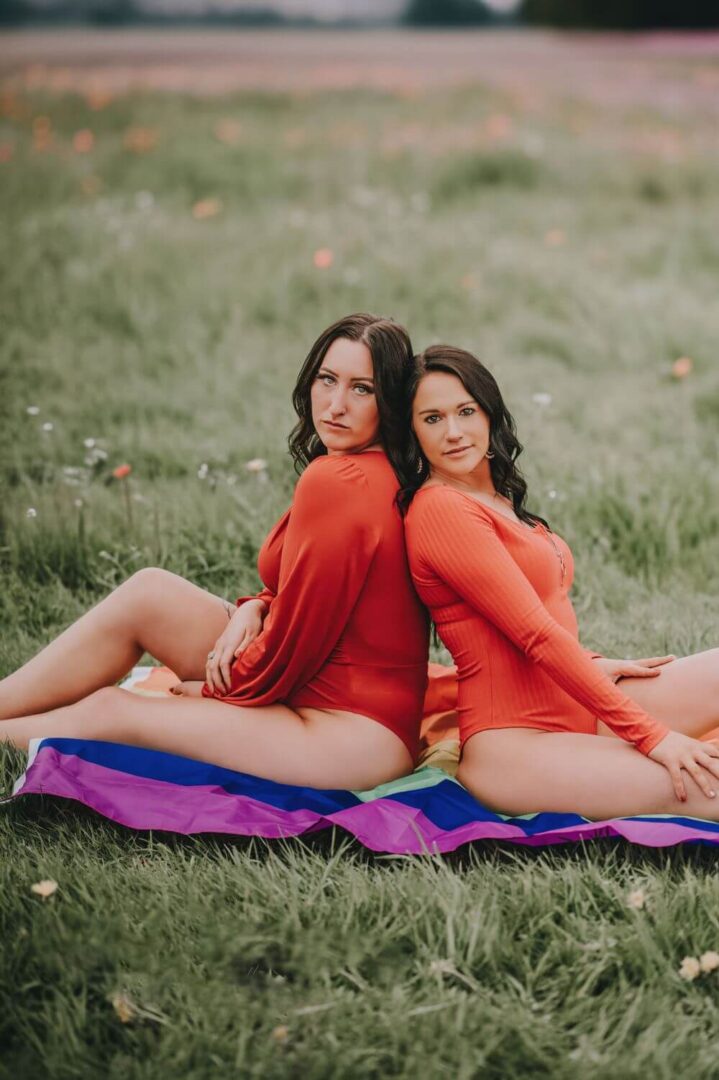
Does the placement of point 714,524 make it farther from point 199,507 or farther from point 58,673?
point 58,673

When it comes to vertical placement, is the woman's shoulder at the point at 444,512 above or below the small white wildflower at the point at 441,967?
above

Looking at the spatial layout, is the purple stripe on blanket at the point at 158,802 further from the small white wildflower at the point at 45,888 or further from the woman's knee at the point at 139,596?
the woman's knee at the point at 139,596

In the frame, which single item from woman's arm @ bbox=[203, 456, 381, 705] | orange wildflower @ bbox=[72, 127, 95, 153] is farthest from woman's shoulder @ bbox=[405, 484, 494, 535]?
orange wildflower @ bbox=[72, 127, 95, 153]

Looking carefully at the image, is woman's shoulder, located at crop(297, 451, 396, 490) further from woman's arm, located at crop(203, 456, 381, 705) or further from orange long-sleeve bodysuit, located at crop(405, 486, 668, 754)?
orange long-sleeve bodysuit, located at crop(405, 486, 668, 754)

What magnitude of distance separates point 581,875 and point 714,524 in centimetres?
231

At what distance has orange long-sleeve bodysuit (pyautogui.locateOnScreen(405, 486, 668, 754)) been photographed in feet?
8.00

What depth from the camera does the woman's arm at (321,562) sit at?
8.32 ft

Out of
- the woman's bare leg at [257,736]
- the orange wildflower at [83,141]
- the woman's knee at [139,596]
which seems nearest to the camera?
the woman's bare leg at [257,736]

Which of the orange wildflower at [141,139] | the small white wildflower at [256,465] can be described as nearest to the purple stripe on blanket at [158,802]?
the small white wildflower at [256,465]

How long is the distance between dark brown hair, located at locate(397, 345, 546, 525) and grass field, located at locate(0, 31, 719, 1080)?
34.9 inches

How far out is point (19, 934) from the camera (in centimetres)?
223

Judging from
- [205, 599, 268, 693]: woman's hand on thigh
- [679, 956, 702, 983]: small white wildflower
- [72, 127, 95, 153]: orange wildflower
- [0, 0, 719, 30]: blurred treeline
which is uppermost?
[0, 0, 719, 30]: blurred treeline

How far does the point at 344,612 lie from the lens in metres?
2.61

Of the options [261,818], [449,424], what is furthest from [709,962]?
[449,424]
